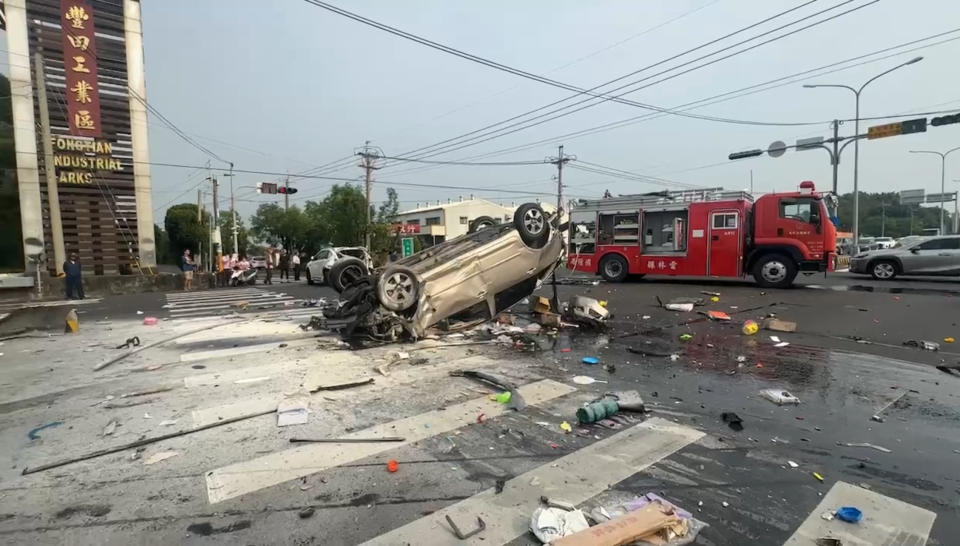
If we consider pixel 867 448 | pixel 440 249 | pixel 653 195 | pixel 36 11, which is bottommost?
pixel 867 448

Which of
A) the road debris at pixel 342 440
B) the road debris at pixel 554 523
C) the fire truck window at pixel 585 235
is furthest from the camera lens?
the fire truck window at pixel 585 235

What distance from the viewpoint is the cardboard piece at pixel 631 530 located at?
2.46 meters

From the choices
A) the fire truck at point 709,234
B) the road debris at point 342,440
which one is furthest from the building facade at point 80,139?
the road debris at point 342,440

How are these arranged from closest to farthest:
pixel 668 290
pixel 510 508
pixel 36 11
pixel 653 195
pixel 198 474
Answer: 1. pixel 510 508
2. pixel 198 474
3. pixel 668 290
4. pixel 653 195
5. pixel 36 11

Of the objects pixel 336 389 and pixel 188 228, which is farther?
pixel 188 228

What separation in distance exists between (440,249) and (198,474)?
5.35 meters

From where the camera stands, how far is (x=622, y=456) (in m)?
3.55

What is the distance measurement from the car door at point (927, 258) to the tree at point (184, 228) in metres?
52.9

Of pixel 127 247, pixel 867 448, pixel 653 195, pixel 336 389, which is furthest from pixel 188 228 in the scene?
pixel 867 448

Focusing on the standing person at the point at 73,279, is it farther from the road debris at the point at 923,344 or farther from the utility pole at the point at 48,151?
the road debris at the point at 923,344

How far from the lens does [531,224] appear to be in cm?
818

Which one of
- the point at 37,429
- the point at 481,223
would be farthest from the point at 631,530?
the point at 481,223

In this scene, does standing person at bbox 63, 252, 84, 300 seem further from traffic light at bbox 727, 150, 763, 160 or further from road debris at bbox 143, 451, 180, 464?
traffic light at bbox 727, 150, 763, 160

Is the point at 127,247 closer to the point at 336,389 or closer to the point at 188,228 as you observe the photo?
the point at 336,389
